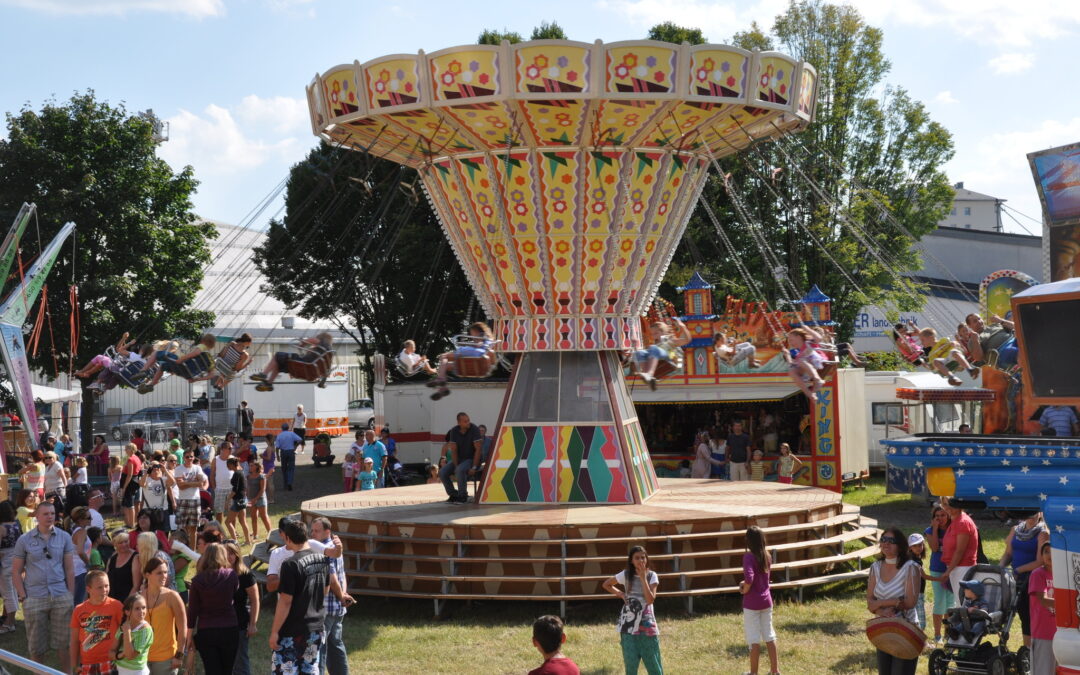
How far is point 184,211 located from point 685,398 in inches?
511

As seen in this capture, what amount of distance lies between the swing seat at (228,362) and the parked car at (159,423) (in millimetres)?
15356

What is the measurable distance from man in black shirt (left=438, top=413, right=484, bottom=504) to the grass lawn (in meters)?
1.98

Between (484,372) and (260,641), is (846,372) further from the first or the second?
(260,641)

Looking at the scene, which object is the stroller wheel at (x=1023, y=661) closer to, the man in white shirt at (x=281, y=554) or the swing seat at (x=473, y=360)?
the man in white shirt at (x=281, y=554)

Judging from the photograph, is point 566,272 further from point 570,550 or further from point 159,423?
point 159,423

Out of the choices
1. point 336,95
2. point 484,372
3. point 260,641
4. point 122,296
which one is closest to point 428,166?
point 336,95

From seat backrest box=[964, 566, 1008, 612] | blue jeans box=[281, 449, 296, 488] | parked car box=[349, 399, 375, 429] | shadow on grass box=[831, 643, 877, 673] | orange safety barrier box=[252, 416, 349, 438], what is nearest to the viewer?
seat backrest box=[964, 566, 1008, 612]

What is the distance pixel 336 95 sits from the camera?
12.9m

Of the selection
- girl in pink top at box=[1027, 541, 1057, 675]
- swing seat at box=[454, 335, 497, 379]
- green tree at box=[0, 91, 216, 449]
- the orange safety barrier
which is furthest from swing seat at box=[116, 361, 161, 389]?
the orange safety barrier

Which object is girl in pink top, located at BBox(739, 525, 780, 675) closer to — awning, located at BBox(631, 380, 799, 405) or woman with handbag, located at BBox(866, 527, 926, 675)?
woman with handbag, located at BBox(866, 527, 926, 675)

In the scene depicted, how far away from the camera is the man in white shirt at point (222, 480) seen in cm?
1572

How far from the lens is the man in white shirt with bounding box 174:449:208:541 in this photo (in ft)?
48.4

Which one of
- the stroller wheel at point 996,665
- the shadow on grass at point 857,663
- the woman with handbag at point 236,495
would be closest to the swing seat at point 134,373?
the woman with handbag at point 236,495

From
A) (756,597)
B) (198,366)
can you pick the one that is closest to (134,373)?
(198,366)
